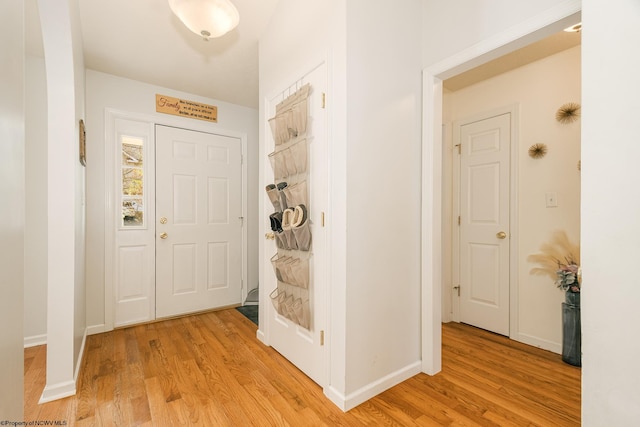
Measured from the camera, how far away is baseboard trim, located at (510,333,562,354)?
90.1 inches

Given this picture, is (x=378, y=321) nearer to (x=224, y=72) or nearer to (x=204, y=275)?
(x=204, y=275)

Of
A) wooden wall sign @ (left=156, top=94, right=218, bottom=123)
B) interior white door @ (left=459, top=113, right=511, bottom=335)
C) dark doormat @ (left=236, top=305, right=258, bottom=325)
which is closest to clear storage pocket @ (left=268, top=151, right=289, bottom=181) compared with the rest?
wooden wall sign @ (left=156, top=94, right=218, bottom=123)

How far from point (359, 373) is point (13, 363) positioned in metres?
1.49

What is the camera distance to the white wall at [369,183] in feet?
5.31

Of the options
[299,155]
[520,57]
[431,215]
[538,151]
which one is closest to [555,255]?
[538,151]

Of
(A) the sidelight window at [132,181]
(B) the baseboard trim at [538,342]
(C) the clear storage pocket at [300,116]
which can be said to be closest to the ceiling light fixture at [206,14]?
(C) the clear storage pocket at [300,116]

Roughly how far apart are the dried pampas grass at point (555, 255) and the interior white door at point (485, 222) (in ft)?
0.84

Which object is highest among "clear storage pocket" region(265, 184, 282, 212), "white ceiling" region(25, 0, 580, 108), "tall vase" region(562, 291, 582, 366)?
"white ceiling" region(25, 0, 580, 108)

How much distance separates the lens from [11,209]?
70cm

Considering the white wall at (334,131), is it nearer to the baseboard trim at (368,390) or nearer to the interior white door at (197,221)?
the baseboard trim at (368,390)

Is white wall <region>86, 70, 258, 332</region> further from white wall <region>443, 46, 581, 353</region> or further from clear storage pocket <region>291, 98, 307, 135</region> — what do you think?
white wall <region>443, 46, 581, 353</region>

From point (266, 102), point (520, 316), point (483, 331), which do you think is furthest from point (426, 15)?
point (483, 331)

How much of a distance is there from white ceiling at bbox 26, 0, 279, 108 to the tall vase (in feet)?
10.4

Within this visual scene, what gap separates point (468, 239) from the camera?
2916mm
